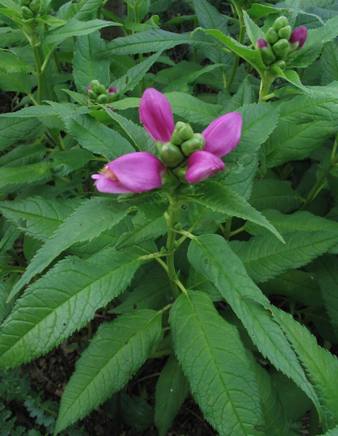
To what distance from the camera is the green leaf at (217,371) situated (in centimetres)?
124

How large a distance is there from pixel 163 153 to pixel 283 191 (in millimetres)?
1136

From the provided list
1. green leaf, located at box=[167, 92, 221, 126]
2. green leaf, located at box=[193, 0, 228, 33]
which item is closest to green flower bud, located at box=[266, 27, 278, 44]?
green leaf, located at box=[167, 92, 221, 126]

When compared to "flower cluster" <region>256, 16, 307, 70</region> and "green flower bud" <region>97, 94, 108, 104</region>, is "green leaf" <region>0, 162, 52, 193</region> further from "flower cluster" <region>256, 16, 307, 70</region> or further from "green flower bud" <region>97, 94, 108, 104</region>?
"flower cluster" <region>256, 16, 307, 70</region>

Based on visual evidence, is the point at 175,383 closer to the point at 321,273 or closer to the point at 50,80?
the point at 321,273

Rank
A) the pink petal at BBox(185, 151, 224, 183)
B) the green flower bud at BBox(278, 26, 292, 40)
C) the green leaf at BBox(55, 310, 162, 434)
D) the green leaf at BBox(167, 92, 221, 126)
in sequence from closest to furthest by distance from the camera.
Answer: the pink petal at BBox(185, 151, 224, 183)
the green leaf at BBox(55, 310, 162, 434)
the green flower bud at BBox(278, 26, 292, 40)
the green leaf at BBox(167, 92, 221, 126)

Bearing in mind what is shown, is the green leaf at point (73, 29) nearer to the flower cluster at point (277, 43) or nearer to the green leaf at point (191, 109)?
the green leaf at point (191, 109)

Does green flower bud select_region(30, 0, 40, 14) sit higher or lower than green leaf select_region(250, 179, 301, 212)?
higher

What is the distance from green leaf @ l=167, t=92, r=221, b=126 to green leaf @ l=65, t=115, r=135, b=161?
0.39 metres

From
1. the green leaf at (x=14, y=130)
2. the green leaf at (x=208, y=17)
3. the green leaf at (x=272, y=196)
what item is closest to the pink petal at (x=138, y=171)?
the green leaf at (x=272, y=196)

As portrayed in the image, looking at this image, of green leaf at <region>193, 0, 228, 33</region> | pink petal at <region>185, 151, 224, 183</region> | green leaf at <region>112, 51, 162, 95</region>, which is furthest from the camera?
green leaf at <region>193, 0, 228, 33</region>

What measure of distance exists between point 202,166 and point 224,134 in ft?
0.38

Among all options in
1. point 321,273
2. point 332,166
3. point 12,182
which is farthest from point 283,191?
point 12,182

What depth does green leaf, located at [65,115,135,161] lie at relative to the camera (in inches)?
49.2

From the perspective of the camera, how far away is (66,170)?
1878 mm
